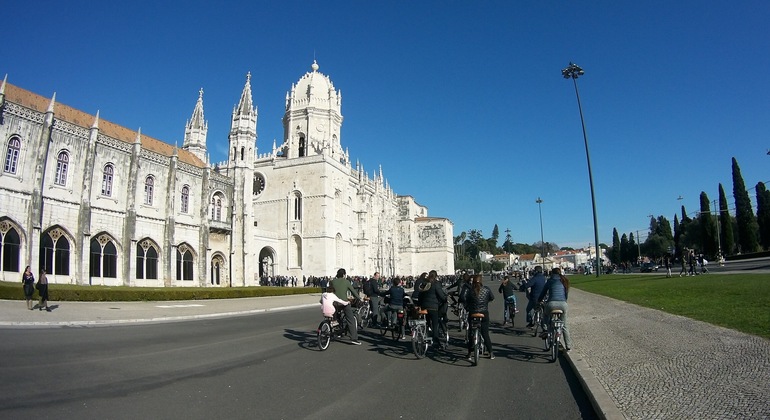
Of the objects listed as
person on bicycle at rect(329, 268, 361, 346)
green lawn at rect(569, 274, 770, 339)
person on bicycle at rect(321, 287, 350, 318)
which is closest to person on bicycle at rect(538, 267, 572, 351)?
green lawn at rect(569, 274, 770, 339)

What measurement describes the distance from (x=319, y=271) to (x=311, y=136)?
62.0 feet

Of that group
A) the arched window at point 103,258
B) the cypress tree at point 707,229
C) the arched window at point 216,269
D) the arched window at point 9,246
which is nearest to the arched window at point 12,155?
the arched window at point 9,246

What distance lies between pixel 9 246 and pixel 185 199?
1434 cm

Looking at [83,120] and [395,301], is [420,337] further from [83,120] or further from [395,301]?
[83,120]

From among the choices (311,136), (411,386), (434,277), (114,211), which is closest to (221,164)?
(311,136)

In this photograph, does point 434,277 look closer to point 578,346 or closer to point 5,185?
point 578,346

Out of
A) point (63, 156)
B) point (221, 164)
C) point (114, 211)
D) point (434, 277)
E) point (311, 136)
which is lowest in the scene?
point (434, 277)

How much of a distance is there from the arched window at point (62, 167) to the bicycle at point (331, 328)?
83.8 ft

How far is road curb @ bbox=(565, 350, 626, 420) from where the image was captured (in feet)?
17.9

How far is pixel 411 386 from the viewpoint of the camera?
7449 millimetres

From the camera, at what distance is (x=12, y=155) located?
2584cm

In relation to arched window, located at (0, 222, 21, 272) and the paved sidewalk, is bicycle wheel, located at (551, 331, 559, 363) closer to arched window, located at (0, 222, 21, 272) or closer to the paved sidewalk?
the paved sidewalk

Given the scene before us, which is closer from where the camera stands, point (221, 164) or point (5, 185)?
point (5, 185)

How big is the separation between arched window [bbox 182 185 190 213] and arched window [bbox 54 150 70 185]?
33.5ft
